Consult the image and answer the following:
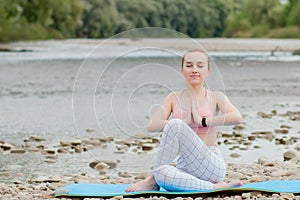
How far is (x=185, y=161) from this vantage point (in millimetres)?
4535

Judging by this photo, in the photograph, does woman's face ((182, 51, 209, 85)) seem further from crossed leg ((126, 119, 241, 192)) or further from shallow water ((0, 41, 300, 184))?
crossed leg ((126, 119, 241, 192))

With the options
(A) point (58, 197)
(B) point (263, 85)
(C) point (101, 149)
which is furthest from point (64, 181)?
(B) point (263, 85)

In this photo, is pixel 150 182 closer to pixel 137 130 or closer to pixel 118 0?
pixel 137 130

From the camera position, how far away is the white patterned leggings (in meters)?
4.38

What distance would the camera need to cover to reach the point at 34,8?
4134 cm

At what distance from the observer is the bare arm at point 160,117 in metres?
4.42

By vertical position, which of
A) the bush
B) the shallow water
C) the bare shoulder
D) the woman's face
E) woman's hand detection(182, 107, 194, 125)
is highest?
the woman's face

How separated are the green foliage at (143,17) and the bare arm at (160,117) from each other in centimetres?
3712

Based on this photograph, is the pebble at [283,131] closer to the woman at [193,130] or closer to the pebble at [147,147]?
the pebble at [147,147]

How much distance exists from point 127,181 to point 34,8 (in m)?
36.4

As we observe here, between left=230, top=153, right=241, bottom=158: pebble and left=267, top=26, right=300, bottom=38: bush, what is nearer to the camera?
left=230, top=153, right=241, bottom=158: pebble

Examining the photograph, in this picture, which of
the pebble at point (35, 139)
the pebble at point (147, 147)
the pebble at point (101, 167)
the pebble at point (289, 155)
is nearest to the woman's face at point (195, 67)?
the pebble at point (101, 167)

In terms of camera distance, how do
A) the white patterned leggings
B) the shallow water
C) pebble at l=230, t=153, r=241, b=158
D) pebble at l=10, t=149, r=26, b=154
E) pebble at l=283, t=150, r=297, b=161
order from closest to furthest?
the white patterned leggings, the shallow water, pebble at l=283, t=150, r=297, b=161, pebble at l=230, t=153, r=241, b=158, pebble at l=10, t=149, r=26, b=154

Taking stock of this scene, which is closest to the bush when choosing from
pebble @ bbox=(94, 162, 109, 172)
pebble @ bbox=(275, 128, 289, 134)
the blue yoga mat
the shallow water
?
the shallow water
